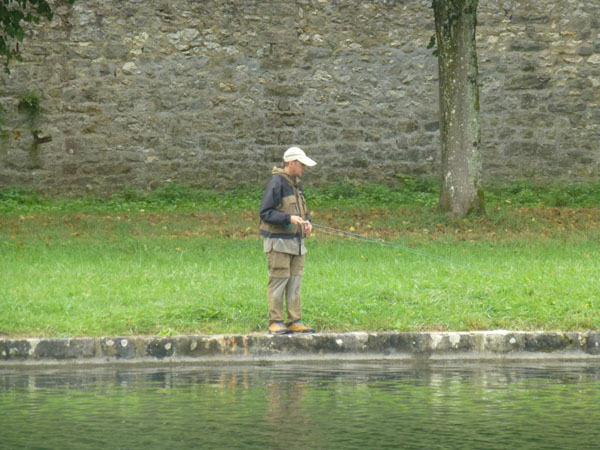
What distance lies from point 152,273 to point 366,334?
3621 millimetres

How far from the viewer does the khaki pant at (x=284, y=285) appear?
10.3 m

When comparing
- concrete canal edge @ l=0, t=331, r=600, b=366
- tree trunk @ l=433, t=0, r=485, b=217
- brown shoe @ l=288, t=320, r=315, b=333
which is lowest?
concrete canal edge @ l=0, t=331, r=600, b=366

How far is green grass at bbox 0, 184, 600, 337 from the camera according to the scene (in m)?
10.5

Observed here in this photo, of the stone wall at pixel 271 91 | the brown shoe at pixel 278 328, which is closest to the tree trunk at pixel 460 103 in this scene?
the stone wall at pixel 271 91

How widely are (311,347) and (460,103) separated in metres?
9.56

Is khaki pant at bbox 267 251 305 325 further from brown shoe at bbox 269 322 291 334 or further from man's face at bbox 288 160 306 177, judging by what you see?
man's face at bbox 288 160 306 177

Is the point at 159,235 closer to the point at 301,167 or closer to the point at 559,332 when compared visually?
the point at 301,167

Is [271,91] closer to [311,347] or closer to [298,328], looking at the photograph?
[298,328]

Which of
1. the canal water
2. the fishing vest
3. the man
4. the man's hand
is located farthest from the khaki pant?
the canal water

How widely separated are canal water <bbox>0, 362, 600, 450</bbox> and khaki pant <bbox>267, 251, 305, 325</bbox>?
0.73 m

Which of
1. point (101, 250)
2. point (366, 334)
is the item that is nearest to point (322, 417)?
point (366, 334)

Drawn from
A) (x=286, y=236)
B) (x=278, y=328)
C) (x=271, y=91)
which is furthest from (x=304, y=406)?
(x=271, y=91)

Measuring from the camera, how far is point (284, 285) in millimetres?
10469

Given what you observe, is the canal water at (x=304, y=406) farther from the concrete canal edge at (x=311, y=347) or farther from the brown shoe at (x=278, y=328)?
the brown shoe at (x=278, y=328)
